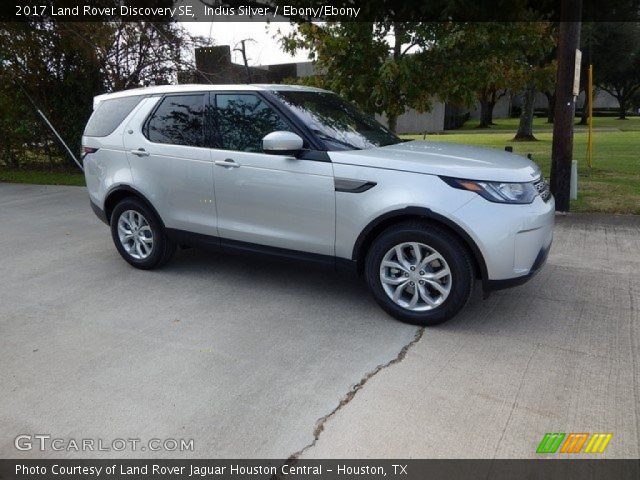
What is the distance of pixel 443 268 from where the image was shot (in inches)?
153

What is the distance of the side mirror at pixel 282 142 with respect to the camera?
4.04m

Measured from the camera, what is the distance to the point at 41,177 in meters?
12.5

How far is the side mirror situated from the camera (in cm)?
404

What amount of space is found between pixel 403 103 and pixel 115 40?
730 cm

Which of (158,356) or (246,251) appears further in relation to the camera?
(246,251)

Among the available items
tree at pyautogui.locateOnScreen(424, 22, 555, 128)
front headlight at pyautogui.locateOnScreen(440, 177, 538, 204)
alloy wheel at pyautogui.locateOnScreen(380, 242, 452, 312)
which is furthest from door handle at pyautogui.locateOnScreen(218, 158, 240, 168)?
tree at pyautogui.locateOnScreen(424, 22, 555, 128)

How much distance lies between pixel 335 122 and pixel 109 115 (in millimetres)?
2455

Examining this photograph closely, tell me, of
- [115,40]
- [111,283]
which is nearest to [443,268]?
[111,283]

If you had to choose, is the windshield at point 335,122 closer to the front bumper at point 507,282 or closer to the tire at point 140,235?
the front bumper at point 507,282

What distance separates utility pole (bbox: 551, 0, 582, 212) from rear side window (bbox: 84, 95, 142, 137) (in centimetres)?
553

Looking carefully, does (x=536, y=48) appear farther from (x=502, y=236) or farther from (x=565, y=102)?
(x=502, y=236)

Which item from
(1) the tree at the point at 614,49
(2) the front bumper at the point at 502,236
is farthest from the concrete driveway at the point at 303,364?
(1) the tree at the point at 614,49

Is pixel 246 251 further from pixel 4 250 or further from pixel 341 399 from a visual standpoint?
pixel 4 250

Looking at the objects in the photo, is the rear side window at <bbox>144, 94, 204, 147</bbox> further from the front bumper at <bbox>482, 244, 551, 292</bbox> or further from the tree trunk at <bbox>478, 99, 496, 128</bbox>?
the tree trunk at <bbox>478, 99, 496, 128</bbox>
